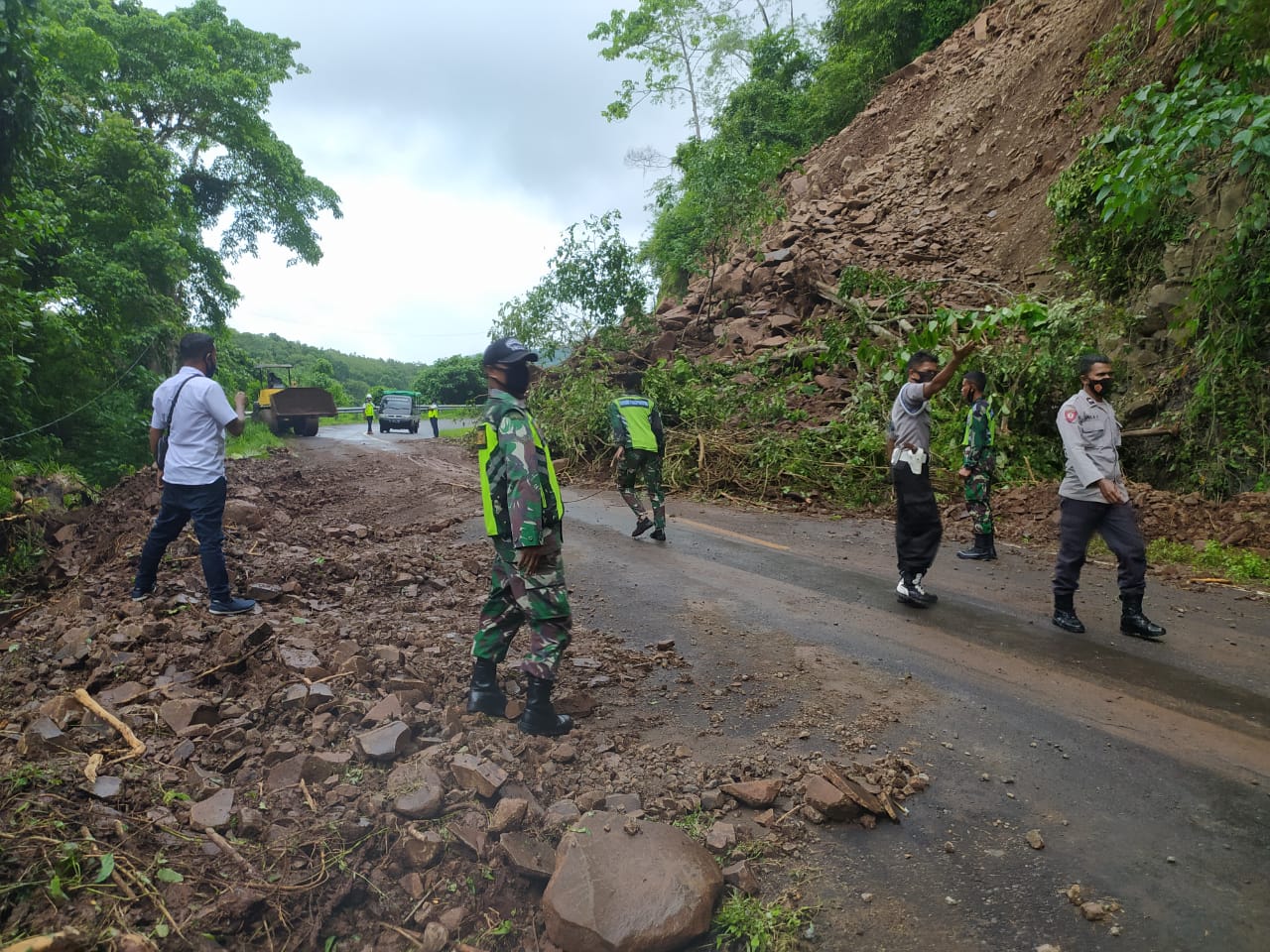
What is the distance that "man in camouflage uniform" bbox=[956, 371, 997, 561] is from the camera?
7512mm

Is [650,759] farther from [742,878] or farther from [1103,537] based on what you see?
[1103,537]

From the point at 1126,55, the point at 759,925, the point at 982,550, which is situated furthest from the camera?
the point at 1126,55

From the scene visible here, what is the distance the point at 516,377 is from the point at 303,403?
24.5m

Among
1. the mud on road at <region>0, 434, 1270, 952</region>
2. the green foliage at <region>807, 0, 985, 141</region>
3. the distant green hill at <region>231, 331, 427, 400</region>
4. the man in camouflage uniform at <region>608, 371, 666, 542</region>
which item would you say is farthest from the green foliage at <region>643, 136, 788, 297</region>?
the distant green hill at <region>231, 331, 427, 400</region>

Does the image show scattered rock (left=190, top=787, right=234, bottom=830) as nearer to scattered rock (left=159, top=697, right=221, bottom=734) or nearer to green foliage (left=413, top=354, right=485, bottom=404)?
scattered rock (left=159, top=697, right=221, bottom=734)

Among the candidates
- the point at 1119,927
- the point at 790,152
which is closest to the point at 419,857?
the point at 1119,927

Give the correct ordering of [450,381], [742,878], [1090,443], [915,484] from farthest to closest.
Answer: [450,381], [915,484], [1090,443], [742,878]

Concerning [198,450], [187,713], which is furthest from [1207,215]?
[187,713]

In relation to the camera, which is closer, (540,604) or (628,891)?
(628,891)

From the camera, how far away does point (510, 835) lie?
8.89ft

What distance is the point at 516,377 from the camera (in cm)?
367

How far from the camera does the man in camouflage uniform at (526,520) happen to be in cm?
351

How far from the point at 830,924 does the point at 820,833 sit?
47 centimetres

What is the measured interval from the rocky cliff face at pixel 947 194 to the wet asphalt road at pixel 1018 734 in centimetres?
956
